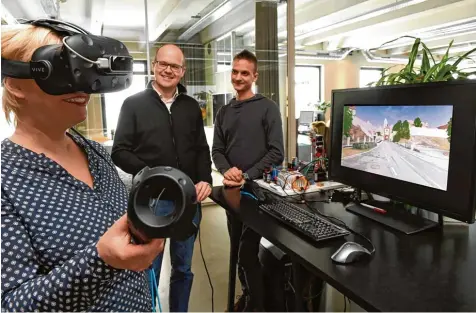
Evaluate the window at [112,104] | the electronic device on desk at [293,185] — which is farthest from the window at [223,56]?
the electronic device on desk at [293,185]

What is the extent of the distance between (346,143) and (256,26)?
2.68 metres

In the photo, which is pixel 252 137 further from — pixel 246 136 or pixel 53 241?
pixel 53 241

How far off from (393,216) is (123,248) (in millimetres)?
1078

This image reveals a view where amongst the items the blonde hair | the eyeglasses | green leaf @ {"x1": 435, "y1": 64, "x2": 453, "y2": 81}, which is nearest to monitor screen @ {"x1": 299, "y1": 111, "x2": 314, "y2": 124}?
the eyeglasses

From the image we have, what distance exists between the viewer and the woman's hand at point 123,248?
1.79ft

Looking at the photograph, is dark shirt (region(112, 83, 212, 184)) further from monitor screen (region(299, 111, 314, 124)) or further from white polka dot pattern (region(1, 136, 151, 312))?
monitor screen (region(299, 111, 314, 124))

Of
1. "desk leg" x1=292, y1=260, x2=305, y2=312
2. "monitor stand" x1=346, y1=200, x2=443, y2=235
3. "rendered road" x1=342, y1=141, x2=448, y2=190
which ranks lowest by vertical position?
"desk leg" x1=292, y1=260, x2=305, y2=312

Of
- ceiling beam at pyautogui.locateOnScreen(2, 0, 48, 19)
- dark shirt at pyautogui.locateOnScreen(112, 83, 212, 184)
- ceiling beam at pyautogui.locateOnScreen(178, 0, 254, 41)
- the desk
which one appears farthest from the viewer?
ceiling beam at pyautogui.locateOnScreen(178, 0, 254, 41)

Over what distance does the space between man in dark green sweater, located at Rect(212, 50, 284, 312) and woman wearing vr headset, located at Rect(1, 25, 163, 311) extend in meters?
1.14

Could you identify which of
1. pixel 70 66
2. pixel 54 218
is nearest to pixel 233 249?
pixel 54 218

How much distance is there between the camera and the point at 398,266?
0.97 metres

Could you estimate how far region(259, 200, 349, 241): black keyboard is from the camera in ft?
3.79

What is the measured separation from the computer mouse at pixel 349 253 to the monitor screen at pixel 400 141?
1.23 ft

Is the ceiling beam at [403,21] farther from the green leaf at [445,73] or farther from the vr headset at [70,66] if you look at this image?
the vr headset at [70,66]
